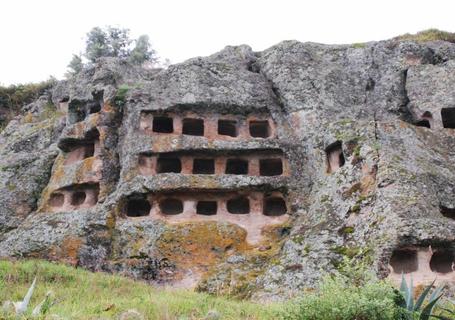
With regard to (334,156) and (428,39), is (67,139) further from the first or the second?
(428,39)

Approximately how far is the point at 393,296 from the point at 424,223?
607cm

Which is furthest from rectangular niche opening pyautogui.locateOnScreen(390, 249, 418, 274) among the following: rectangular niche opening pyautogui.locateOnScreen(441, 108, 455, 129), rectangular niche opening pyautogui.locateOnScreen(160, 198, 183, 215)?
rectangular niche opening pyautogui.locateOnScreen(160, 198, 183, 215)

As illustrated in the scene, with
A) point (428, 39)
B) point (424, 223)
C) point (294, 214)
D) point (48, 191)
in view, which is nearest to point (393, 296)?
point (424, 223)

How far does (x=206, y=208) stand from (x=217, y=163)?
1731 millimetres

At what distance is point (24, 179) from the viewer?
21750 millimetres

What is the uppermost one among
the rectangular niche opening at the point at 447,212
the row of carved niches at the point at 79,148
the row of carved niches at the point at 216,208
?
the row of carved niches at the point at 79,148

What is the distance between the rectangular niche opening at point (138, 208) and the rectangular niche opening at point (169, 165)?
4.69ft

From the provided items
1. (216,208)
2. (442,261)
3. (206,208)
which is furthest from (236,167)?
(442,261)

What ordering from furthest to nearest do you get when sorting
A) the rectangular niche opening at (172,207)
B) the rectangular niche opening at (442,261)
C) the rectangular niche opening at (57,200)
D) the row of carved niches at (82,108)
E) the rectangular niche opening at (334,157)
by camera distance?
the row of carved niches at (82,108), the rectangular niche opening at (57,200), the rectangular niche opening at (172,207), the rectangular niche opening at (334,157), the rectangular niche opening at (442,261)

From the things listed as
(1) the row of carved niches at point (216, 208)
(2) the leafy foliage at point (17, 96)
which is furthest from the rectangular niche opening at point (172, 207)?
(2) the leafy foliage at point (17, 96)

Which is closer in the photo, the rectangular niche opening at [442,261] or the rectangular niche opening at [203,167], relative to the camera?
the rectangular niche opening at [442,261]

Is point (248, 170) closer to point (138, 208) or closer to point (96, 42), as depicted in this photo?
point (138, 208)

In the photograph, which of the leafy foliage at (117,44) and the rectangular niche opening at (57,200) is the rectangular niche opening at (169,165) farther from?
the leafy foliage at (117,44)

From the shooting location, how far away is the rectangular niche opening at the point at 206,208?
20.3 metres
